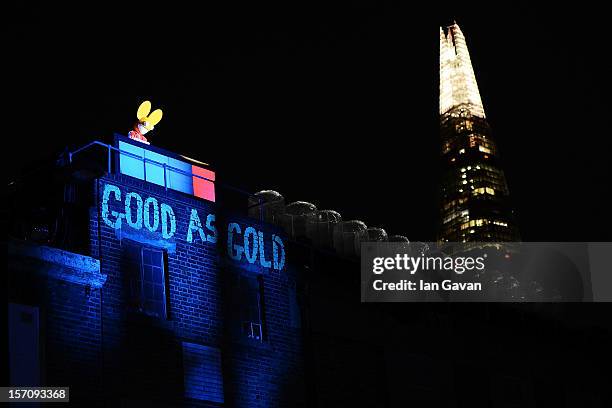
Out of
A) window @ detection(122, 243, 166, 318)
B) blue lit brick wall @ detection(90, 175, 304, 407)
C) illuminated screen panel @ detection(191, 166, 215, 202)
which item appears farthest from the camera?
illuminated screen panel @ detection(191, 166, 215, 202)

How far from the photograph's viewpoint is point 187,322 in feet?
69.8

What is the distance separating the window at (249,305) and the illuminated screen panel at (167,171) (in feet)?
7.61

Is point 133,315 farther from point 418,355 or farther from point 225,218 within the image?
point 418,355

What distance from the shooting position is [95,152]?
22.5m

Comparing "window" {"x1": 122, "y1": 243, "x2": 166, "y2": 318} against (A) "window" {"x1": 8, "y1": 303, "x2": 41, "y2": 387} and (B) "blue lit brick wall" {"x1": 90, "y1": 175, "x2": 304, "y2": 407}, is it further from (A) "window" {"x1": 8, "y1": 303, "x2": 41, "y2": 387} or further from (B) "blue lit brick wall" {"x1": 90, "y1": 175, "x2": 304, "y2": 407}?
(A) "window" {"x1": 8, "y1": 303, "x2": 41, "y2": 387}

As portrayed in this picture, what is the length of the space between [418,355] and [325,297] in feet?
12.4

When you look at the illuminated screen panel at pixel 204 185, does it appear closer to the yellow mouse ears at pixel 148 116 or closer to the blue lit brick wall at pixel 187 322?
the blue lit brick wall at pixel 187 322

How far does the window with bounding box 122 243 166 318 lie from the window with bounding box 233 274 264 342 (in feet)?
→ 7.35

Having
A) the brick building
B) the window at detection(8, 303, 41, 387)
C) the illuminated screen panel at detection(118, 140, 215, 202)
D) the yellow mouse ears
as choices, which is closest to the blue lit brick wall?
the brick building

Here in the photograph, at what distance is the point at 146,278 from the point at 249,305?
311 centimetres

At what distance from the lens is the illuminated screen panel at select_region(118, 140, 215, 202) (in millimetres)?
22406

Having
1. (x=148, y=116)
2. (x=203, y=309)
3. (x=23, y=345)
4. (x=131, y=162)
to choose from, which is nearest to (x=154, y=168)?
(x=131, y=162)

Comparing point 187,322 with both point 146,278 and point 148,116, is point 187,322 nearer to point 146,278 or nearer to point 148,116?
point 146,278

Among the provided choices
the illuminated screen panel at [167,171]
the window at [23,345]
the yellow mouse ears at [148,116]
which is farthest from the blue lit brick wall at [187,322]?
the yellow mouse ears at [148,116]
